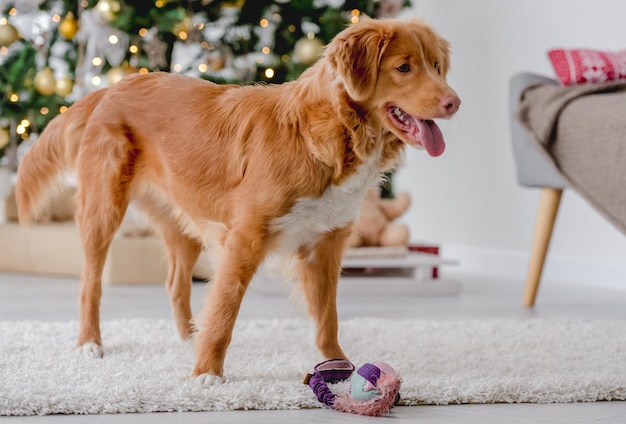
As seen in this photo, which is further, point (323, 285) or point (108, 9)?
point (108, 9)

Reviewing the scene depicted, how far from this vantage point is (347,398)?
178 centimetres

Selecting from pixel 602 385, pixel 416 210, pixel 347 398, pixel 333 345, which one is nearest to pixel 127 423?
pixel 347 398

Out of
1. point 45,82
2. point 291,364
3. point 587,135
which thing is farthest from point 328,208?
point 45,82

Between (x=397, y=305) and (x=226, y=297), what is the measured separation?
162 cm

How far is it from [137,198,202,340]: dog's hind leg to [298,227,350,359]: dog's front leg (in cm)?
48

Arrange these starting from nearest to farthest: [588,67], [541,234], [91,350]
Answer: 1. [91,350]
2. [588,67]
3. [541,234]

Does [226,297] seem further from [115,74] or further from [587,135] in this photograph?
[115,74]

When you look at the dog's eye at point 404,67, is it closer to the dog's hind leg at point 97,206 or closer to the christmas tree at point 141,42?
the dog's hind leg at point 97,206

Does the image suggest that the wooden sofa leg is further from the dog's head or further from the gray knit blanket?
the dog's head

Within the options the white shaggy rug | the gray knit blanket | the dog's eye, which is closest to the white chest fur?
the dog's eye

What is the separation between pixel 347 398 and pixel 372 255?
2306 mm

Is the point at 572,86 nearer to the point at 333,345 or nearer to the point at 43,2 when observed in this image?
the point at 333,345

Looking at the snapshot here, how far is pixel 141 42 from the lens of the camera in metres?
4.34

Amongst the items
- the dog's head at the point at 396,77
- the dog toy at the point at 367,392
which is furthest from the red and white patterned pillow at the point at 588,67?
the dog toy at the point at 367,392
